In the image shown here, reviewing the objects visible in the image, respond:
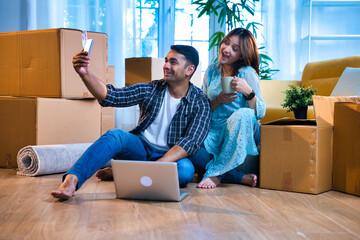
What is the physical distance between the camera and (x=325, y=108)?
2.01 m

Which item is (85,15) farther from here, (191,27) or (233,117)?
(233,117)

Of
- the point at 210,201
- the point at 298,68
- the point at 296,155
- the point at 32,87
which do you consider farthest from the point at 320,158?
the point at 298,68

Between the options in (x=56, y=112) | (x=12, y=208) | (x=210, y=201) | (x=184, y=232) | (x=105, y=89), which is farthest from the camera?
(x=56, y=112)

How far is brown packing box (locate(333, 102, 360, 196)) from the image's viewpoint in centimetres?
187

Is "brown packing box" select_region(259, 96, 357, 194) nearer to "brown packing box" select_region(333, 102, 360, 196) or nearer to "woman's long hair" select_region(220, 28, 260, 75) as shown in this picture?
"brown packing box" select_region(333, 102, 360, 196)

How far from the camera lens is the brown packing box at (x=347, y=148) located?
1.87 meters

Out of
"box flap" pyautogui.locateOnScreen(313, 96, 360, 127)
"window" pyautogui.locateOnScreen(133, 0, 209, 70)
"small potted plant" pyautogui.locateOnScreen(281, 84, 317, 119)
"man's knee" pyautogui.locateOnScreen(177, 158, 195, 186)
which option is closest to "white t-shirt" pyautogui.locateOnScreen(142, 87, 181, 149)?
"man's knee" pyautogui.locateOnScreen(177, 158, 195, 186)

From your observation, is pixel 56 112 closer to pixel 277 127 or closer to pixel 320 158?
pixel 277 127

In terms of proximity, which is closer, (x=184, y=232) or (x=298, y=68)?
(x=184, y=232)

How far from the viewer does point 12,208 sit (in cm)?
150

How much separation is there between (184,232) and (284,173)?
856 mm

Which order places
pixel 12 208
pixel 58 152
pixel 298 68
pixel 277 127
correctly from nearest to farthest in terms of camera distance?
1. pixel 12 208
2. pixel 277 127
3. pixel 58 152
4. pixel 298 68

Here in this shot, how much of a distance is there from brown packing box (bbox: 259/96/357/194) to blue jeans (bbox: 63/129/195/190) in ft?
1.27

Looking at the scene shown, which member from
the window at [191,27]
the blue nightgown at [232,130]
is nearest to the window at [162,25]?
the window at [191,27]
